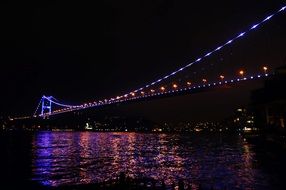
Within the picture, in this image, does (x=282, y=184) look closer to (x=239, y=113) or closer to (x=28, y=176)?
(x=28, y=176)

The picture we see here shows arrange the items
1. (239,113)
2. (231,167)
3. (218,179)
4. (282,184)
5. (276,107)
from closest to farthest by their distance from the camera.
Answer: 1. (282,184)
2. (218,179)
3. (231,167)
4. (276,107)
5. (239,113)

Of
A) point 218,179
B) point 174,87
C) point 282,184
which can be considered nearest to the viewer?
point 282,184

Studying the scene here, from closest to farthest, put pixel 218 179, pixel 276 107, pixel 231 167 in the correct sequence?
1. pixel 218 179
2. pixel 231 167
3. pixel 276 107

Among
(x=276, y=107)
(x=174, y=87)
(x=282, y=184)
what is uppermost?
(x=174, y=87)

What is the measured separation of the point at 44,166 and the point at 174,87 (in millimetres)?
57616

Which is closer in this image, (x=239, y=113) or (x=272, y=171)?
(x=272, y=171)

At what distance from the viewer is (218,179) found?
26.4 m

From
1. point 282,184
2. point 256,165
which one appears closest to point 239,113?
point 256,165

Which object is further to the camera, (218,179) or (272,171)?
(272,171)

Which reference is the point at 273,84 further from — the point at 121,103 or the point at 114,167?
the point at 114,167

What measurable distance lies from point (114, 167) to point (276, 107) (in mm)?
51014

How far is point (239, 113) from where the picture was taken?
491 feet

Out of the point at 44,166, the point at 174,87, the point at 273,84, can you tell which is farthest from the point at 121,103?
the point at 44,166

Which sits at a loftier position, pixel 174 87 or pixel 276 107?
pixel 174 87
